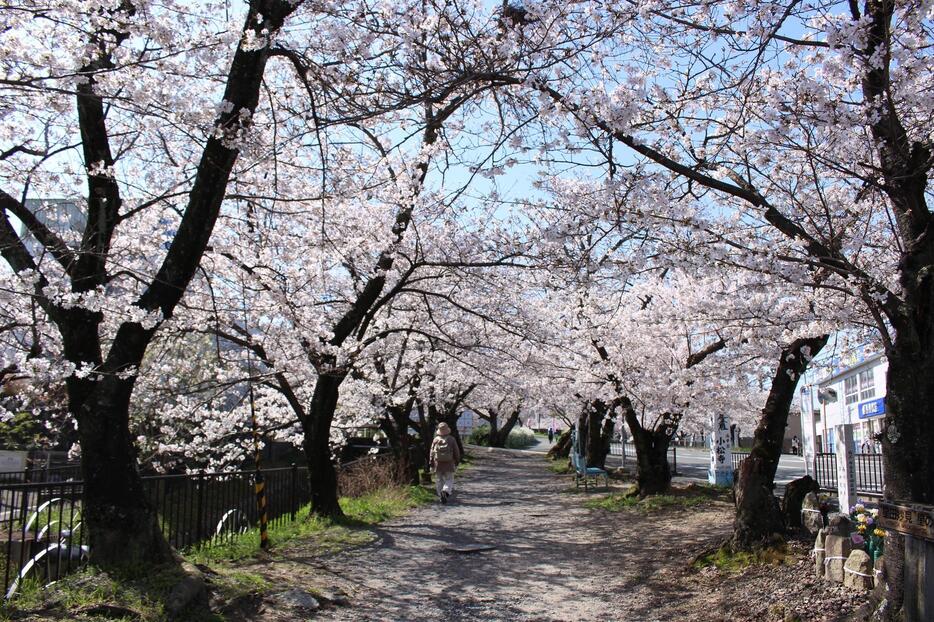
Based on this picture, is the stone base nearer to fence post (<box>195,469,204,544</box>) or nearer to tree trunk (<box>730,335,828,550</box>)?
tree trunk (<box>730,335,828,550</box>)

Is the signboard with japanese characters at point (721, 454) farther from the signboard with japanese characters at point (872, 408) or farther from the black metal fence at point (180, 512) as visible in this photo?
the signboard with japanese characters at point (872, 408)

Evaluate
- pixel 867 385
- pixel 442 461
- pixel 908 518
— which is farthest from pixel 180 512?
pixel 867 385

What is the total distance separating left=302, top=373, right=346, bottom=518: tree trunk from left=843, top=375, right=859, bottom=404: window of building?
35717 mm

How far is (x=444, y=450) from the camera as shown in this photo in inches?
635

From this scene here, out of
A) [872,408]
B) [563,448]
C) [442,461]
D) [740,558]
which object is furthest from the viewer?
[563,448]

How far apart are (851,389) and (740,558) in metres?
37.0

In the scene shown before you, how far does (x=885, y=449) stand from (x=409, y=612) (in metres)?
4.65

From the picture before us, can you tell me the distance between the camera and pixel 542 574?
895cm

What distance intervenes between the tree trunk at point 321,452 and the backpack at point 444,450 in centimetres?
407

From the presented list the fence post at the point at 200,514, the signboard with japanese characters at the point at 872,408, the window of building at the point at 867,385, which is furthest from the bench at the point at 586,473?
the window of building at the point at 867,385

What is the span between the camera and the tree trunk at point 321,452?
12.3 metres

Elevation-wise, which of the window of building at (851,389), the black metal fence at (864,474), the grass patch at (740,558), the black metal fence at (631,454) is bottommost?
the black metal fence at (631,454)

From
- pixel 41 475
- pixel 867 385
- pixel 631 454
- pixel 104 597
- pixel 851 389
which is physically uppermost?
pixel 867 385

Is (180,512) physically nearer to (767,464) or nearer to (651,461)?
(767,464)
